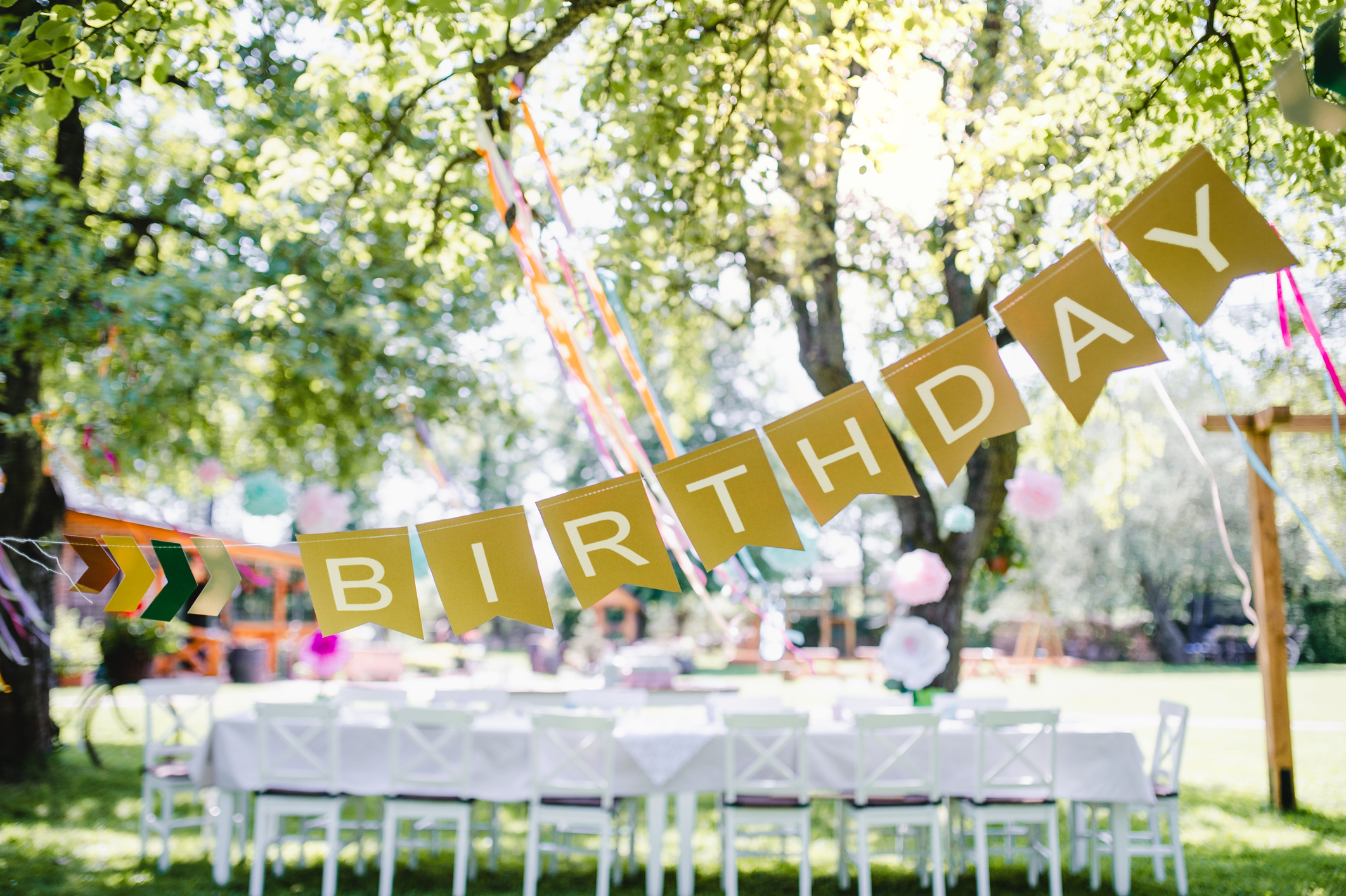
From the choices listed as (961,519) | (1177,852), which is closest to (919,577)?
(961,519)

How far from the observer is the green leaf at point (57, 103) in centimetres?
307

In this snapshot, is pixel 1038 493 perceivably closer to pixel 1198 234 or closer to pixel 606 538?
pixel 1198 234

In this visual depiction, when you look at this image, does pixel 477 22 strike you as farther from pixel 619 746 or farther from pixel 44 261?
pixel 619 746

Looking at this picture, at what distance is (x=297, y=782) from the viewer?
14.6 ft

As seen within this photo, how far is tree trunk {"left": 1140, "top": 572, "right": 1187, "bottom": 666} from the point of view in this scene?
2041cm

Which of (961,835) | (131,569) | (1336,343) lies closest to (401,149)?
(131,569)

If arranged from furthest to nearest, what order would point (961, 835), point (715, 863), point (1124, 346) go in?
1. point (715, 863)
2. point (961, 835)
3. point (1124, 346)

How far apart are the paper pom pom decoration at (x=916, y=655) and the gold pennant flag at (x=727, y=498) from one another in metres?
3.05

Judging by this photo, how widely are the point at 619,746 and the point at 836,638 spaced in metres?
20.2

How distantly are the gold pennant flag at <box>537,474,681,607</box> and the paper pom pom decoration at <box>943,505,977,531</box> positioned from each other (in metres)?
4.47

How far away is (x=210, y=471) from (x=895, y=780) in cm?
660

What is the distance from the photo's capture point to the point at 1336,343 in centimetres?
662

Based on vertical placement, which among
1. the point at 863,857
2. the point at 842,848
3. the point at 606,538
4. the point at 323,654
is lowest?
the point at 842,848

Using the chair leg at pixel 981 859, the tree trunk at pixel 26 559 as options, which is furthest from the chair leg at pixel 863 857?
the tree trunk at pixel 26 559
